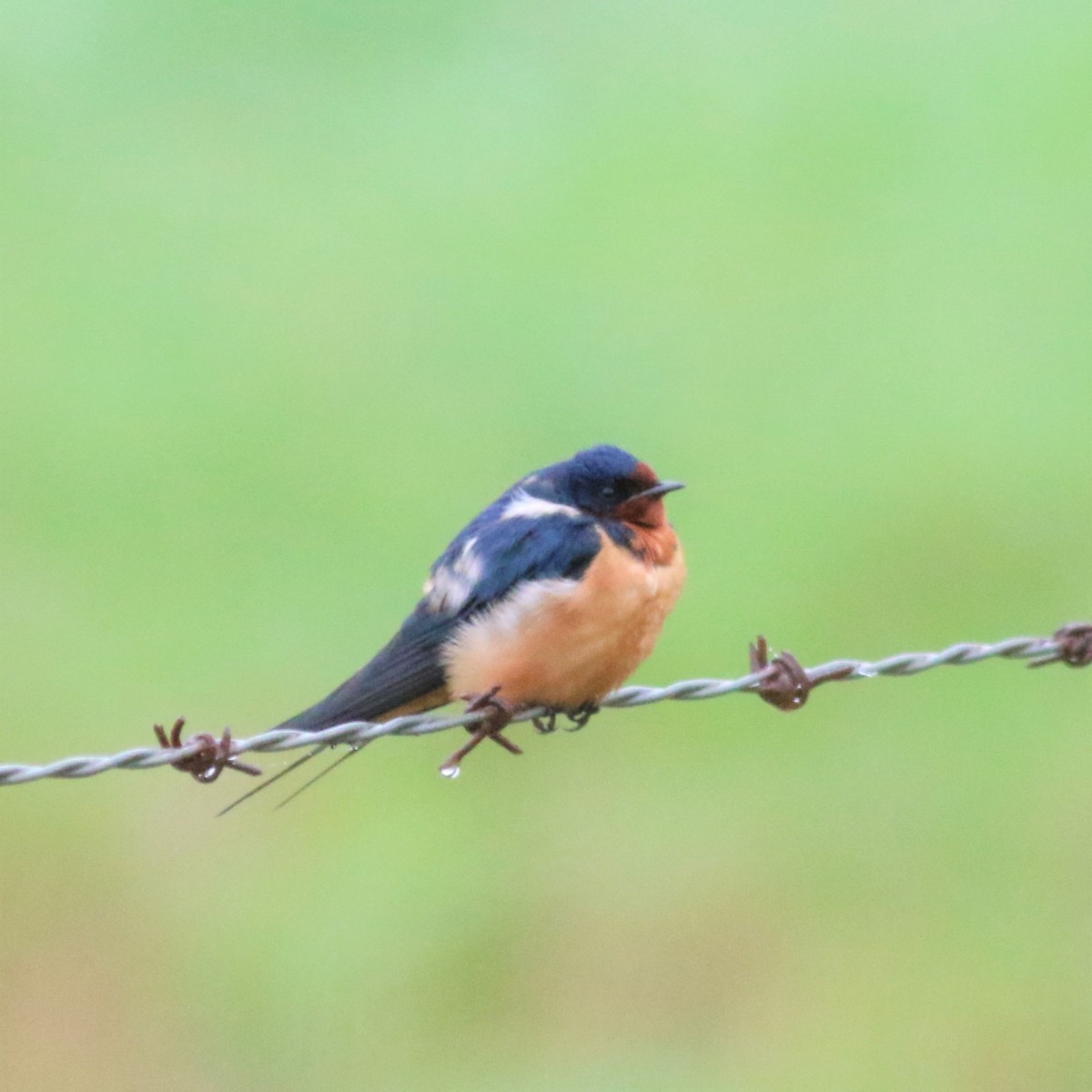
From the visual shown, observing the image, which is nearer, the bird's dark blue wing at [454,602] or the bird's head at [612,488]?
the bird's dark blue wing at [454,602]

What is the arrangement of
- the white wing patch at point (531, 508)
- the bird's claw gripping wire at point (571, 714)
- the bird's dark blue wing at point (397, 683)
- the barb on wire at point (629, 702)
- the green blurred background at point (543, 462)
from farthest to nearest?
1. the green blurred background at point (543, 462)
2. the white wing patch at point (531, 508)
3. the bird's claw gripping wire at point (571, 714)
4. the bird's dark blue wing at point (397, 683)
5. the barb on wire at point (629, 702)

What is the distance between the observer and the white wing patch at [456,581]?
4.05 metres

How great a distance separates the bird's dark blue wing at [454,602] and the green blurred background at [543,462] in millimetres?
2401

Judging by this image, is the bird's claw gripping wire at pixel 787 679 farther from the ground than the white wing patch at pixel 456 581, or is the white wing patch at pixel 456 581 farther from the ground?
the white wing patch at pixel 456 581

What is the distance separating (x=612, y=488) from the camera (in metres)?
4.18

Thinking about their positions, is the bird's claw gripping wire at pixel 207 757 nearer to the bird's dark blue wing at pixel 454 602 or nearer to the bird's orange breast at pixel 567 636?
the bird's dark blue wing at pixel 454 602

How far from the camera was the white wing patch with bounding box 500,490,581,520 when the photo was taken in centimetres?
412

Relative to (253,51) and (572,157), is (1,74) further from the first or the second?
(572,157)

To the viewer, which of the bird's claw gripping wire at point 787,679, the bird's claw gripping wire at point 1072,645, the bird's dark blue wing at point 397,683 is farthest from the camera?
the bird's dark blue wing at point 397,683

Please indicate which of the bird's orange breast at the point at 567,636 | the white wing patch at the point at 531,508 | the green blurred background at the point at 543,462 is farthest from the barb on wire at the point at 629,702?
the green blurred background at the point at 543,462

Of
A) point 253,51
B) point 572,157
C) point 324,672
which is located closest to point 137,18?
point 253,51

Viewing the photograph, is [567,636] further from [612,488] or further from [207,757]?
[207,757]

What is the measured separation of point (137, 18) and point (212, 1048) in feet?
21.5

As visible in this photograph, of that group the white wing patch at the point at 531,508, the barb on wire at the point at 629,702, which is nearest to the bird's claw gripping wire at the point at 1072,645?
the barb on wire at the point at 629,702
